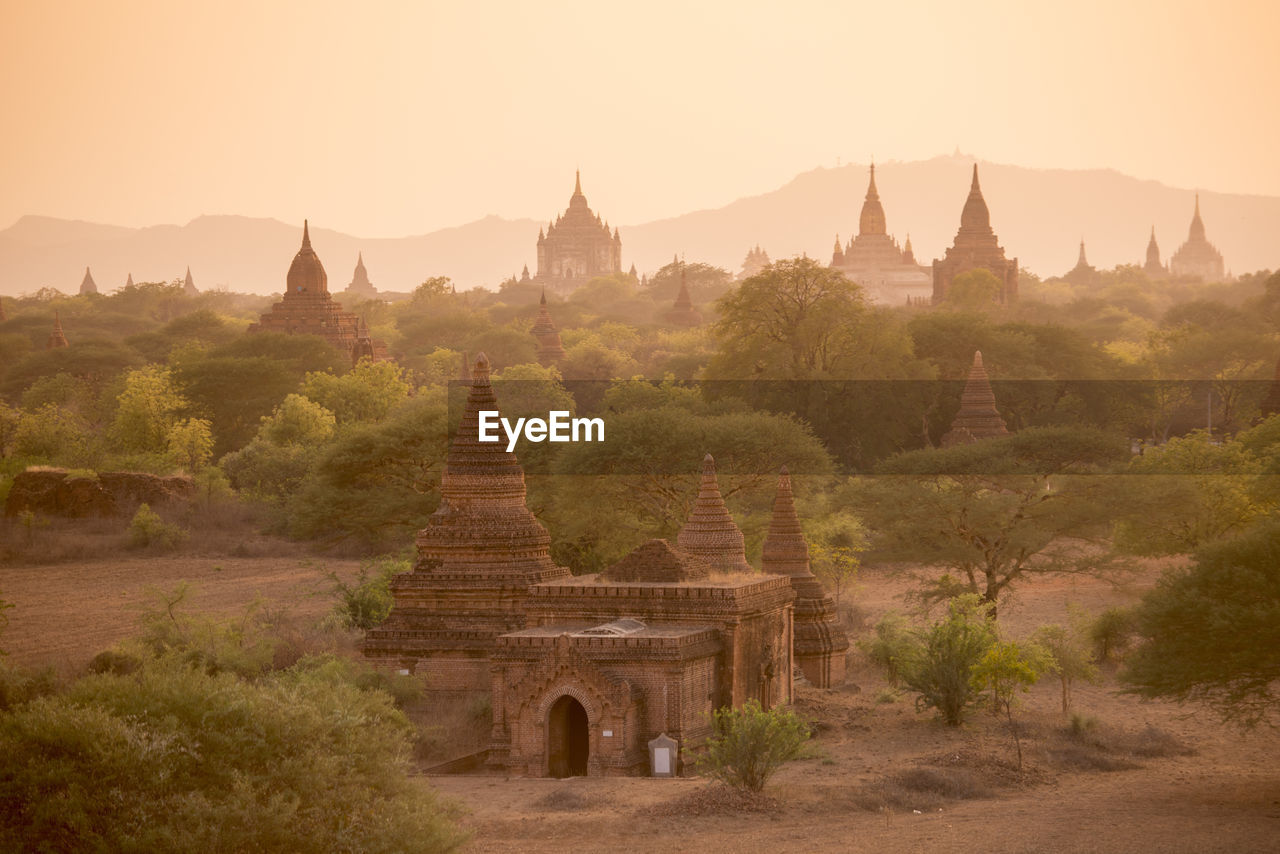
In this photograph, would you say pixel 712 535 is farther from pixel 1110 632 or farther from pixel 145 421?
pixel 145 421

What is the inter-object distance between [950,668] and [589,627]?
17.0 ft

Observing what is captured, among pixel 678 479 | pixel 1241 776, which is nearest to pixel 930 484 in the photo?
pixel 678 479

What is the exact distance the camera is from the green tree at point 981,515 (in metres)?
34.8

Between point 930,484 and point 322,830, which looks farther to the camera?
point 930,484

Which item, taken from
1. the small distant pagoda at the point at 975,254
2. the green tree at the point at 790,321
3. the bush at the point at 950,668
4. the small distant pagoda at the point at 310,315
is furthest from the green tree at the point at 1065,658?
the small distant pagoda at the point at 975,254

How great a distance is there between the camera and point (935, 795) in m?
21.9

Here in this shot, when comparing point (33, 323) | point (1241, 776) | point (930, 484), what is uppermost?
point (33, 323)

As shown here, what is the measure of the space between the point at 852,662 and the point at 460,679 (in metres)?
7.90

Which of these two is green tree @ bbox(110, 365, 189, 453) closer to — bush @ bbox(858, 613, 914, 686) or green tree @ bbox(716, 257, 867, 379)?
green tree @ bbox(716, 257, 867, 379)

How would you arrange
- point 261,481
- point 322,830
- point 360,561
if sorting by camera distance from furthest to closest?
point 261,481 → point 360,561 → point 322,830

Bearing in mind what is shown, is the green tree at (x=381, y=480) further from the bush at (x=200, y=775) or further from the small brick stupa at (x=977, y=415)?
Result: the bush at (x=200, y=775)

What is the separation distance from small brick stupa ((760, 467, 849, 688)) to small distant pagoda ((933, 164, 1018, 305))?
82.6 m

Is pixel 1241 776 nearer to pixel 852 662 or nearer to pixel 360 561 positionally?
pixel 852 662

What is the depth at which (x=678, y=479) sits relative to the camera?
39844 millimetres
